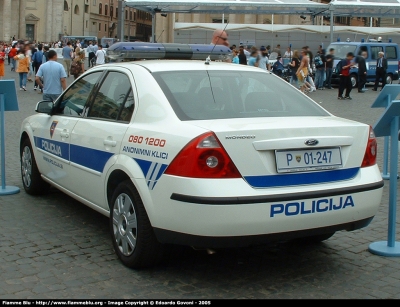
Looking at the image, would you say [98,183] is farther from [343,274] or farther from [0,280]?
[343,274]

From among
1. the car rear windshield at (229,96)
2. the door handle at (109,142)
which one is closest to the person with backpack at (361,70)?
the car rear windshield at (229,96)

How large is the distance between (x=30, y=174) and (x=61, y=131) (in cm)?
135

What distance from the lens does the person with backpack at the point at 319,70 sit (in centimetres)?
2806

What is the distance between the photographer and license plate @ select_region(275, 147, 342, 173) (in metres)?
4.19

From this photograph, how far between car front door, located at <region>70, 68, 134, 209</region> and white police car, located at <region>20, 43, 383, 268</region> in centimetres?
1

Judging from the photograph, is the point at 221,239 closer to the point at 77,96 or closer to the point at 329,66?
the point at 77,96

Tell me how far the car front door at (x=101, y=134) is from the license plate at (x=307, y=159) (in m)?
1.35

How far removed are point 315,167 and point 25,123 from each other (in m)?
Answer: 4.19

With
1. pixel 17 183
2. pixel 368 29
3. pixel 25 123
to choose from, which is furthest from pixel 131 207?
pixel 368 29

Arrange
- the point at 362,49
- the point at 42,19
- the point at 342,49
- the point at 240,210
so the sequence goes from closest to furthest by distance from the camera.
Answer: the point at 240,210, the point at 362,49, the point at 342,49, the point at 42,19

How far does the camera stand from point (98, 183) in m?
5.19

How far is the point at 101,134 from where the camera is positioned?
17.1 ft

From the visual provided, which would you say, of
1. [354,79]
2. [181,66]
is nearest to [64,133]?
[181,66]

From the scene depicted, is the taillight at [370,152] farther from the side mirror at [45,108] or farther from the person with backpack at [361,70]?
the person with backpack at [361,70]
